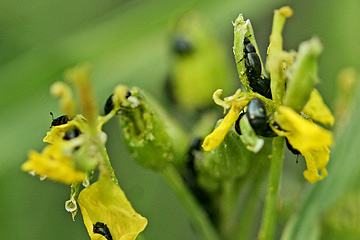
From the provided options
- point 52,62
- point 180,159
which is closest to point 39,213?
point 52,62

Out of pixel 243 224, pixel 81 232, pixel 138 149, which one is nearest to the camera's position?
pixel 138 149

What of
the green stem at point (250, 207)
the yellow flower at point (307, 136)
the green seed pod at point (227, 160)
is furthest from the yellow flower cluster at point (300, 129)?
the green stem at point (250, 207)

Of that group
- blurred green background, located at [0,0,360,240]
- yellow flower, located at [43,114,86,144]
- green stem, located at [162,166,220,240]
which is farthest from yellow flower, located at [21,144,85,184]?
blurred green background, located at [0,0,360,240]

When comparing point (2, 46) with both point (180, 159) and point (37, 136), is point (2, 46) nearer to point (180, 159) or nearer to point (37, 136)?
point (37, 136)

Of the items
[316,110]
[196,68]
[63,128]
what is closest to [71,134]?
[63,128]

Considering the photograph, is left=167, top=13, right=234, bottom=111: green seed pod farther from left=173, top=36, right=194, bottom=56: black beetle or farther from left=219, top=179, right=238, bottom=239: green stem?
left=219, top=179, right=238, bottom=239: green stem
